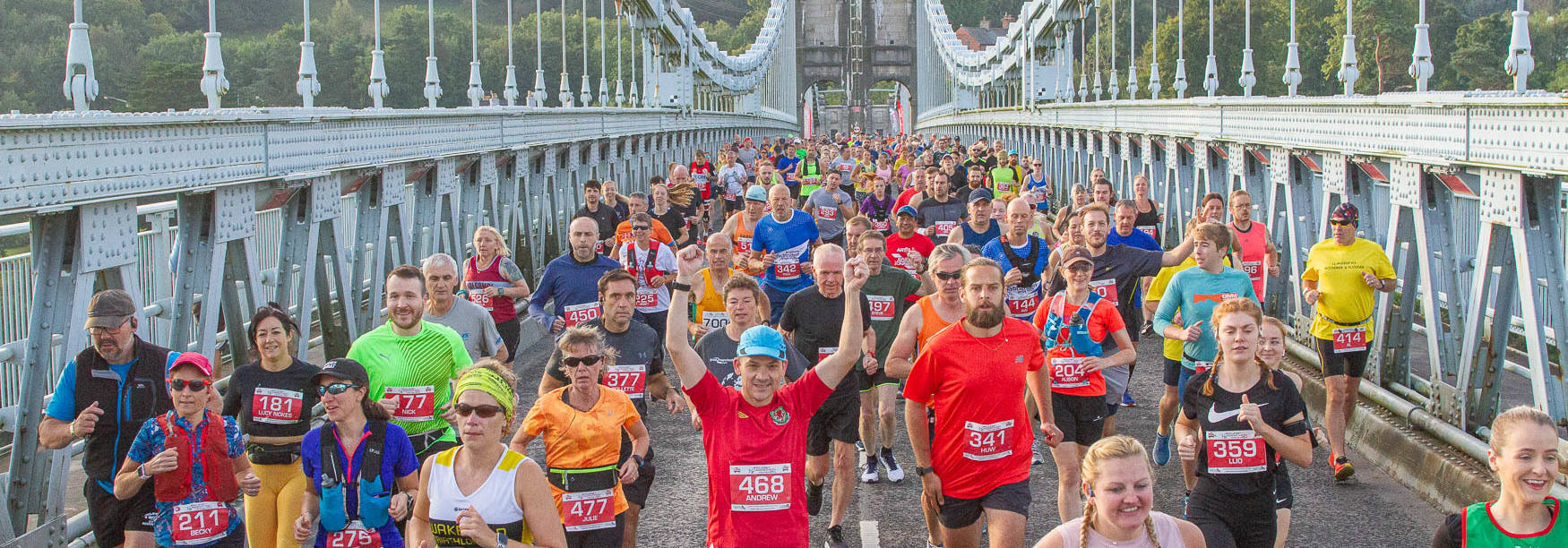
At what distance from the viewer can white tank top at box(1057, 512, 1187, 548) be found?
4234 mm

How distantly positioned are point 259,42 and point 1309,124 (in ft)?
75.7

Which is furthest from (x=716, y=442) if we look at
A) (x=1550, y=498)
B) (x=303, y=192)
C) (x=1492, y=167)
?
(x=303, y=192)

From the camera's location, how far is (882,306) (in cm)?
887

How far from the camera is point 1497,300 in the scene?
8656 millimetres

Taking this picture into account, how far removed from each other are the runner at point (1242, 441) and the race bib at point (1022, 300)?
3885 millimetres

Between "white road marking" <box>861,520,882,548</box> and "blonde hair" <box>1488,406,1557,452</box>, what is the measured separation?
3578 mm

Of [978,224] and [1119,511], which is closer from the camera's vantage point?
[1119,511]

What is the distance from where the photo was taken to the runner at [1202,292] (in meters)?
8.56

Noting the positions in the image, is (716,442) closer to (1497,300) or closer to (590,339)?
(590,339)

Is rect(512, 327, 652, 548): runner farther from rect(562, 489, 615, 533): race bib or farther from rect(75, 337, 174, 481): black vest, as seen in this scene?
rect(75, 337, 174, 481): black vest

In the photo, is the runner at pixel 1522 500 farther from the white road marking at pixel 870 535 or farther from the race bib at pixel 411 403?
the race bib at pixel 411 403

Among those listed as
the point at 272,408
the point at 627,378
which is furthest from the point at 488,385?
the point at 627,378

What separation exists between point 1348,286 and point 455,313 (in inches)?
196

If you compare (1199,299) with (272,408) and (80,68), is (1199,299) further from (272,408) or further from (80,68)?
(80,68)
